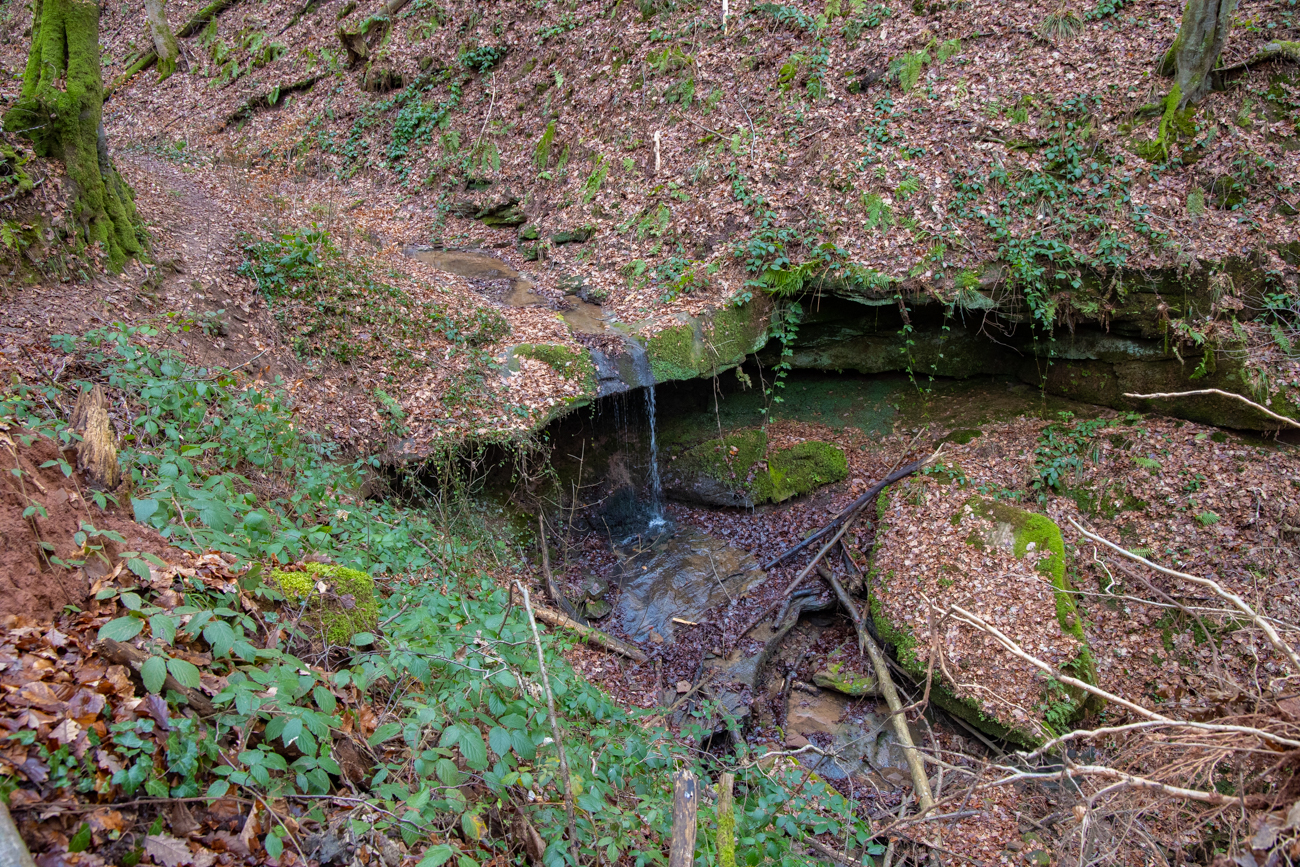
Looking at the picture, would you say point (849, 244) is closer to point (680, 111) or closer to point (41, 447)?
point (680, 111)

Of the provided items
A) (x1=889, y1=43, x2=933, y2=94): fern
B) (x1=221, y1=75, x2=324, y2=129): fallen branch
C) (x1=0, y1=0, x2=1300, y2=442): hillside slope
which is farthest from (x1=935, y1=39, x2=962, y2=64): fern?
(x1=221, y1=75, x2=324, y2=129): fallen branch

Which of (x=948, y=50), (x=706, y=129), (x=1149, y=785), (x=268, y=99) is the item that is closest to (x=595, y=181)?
(x=706, y=129)

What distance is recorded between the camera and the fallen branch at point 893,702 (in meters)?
5.58

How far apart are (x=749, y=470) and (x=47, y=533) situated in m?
7.83

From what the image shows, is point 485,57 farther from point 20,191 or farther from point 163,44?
point 20,191

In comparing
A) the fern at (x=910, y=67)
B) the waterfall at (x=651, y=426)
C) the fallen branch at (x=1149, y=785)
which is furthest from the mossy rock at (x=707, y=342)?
the fallen branch at (x=1149, y=785)

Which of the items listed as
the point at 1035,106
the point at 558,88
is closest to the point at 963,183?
the point at 1035,106

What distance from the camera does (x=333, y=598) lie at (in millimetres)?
3414

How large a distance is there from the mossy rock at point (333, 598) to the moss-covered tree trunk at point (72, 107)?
17.8ft

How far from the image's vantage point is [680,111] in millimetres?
10969

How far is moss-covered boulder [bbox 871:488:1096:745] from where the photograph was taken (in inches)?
231

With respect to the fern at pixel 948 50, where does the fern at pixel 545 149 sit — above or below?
below

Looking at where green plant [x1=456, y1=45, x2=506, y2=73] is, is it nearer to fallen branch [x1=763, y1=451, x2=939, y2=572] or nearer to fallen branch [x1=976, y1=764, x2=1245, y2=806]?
fallen branch [x1=763, y1=451, x2=939, y2=572]

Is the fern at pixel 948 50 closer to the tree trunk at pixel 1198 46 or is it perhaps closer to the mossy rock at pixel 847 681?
the tree trunk at pixel 1198 46
